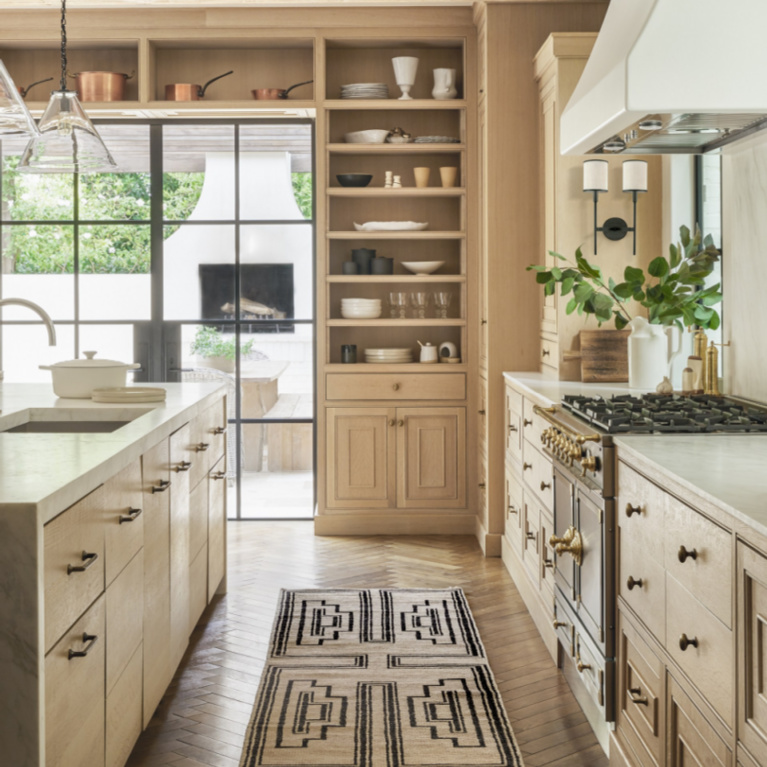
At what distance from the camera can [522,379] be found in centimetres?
405

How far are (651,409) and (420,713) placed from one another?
1155 mm

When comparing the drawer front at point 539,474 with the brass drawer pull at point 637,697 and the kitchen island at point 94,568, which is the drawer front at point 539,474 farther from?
the kitchen island at point 94,568

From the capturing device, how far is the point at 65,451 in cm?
213

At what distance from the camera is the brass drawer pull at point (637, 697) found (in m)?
2.10

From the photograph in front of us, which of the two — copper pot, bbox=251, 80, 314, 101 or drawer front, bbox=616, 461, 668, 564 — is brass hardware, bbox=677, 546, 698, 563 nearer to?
Result: drawer front, bbox=616, 461, 668, 564

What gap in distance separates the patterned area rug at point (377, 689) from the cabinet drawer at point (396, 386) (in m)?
1.32

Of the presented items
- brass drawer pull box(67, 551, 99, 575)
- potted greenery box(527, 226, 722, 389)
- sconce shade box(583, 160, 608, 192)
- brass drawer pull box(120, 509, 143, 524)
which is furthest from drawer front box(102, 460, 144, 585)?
sconce shade box(583, 160, 608, 192)

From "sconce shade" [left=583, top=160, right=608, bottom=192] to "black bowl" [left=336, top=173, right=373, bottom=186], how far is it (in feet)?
4.80

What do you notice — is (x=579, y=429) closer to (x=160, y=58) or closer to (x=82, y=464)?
(x=82, y=464)

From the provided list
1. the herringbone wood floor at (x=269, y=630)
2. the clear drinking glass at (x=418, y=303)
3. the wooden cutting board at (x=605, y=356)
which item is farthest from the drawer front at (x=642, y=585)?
the clear drinking glass at (x=418, y=303)

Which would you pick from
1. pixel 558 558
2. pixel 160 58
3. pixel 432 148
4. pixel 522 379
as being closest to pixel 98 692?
pixel 558 558

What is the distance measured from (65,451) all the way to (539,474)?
1.93 metres

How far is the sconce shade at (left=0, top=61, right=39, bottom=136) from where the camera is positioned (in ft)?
8.55

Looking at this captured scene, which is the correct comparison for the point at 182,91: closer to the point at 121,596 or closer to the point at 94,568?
the point at 121,596
